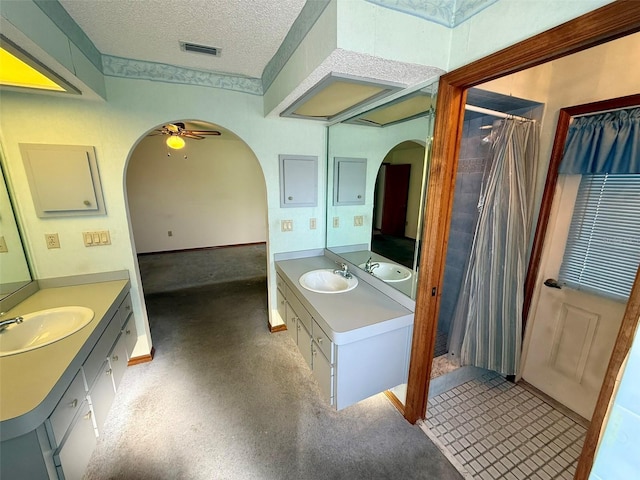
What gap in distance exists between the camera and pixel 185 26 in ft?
4.69

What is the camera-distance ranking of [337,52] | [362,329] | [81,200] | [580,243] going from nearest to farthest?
1. [337,52]
2. [362,329]
3. [580,243]
4. [81,200]

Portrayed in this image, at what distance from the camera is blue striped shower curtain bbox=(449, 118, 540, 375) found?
175 centimetres

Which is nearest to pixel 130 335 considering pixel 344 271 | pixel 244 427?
pixel 244 427

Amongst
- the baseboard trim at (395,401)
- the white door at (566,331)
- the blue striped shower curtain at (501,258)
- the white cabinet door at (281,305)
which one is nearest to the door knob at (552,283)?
the white door at (566,331)

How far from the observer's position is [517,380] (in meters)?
2.12

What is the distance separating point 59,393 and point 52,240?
1.30 m

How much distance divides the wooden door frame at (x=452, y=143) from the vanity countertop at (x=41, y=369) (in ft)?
5.70

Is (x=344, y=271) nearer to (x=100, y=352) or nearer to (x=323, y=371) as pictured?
(x=323, y=371)

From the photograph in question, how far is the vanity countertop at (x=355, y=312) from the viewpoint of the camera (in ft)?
4.78

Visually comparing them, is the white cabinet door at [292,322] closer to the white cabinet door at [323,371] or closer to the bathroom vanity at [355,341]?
the bathroom vanity at [355,341]

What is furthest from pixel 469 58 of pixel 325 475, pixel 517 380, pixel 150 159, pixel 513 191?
pixel 150 159

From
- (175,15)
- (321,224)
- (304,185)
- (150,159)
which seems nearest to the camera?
(175,15)

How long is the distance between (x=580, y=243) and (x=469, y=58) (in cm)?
146

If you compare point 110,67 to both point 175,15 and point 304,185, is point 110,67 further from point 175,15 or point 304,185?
point 304,185
